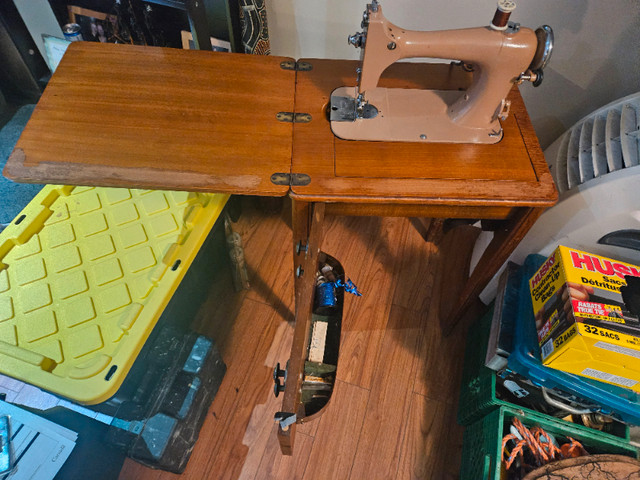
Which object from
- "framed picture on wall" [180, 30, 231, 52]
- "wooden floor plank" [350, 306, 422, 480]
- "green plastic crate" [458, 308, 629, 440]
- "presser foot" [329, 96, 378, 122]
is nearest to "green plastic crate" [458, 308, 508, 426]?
"green plastic crate" [458, 308, 629, 440]

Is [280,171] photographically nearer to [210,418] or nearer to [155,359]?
[155,359]

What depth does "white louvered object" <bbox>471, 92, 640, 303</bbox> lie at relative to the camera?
40.4 inches

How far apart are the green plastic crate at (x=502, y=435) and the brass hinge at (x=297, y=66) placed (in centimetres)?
107

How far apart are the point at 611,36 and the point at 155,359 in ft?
5.62

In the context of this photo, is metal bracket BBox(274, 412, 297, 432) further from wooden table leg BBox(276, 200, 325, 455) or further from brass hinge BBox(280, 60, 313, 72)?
brass hinge BBox(280, 60, 313, 72)

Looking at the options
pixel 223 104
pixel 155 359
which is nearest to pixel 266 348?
pixel 155 359

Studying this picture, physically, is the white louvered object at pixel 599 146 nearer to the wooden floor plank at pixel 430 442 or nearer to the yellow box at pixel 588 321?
the yellow box at pixel 588 321

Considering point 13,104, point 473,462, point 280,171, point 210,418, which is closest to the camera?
point 280,171

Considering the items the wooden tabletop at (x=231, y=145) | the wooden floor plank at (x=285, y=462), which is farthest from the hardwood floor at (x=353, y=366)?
the wooden tabletop at (x=231, y=145)

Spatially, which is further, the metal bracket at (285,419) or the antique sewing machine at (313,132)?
the antique sewing machine at (313,132)

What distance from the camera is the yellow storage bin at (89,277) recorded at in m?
1.03

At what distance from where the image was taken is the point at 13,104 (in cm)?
196

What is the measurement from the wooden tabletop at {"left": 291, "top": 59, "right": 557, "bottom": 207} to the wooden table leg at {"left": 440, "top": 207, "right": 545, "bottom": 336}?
0.26ft

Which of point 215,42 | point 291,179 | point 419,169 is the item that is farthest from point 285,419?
point 215,42
